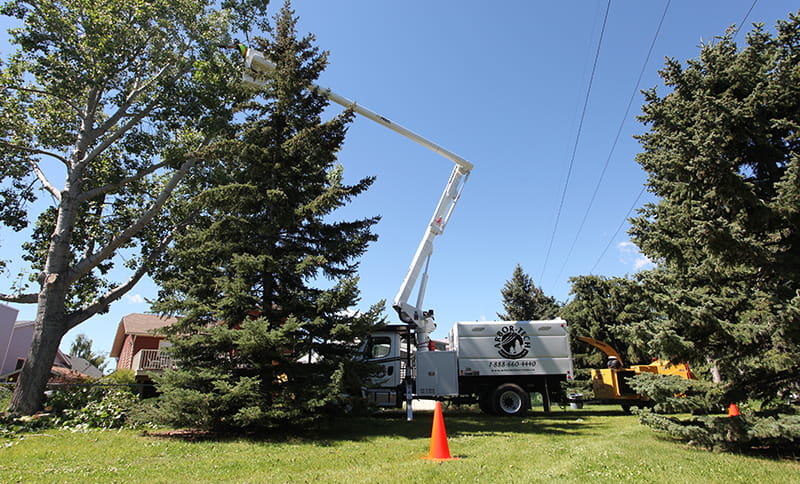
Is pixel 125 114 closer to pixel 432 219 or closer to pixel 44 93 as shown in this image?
pixel 44 93

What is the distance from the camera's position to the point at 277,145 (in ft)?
34.7

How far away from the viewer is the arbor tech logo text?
44.5 ft

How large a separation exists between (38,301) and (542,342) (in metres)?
15.3

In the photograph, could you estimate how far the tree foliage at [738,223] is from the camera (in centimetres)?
556

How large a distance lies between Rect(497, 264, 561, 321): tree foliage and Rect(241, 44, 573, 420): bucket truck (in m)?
20.6

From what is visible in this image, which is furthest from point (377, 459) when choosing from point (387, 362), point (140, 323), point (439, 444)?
point (140, 323)

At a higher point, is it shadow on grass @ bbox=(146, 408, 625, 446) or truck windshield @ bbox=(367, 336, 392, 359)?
truck windshield @ bbox=(367, 336, 392, 359)

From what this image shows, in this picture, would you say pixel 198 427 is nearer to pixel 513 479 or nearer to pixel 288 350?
pixel 288 350

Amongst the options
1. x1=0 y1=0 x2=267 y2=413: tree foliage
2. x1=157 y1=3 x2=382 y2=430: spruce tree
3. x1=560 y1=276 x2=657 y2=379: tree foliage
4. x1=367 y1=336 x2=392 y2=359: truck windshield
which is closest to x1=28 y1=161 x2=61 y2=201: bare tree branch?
x1=0 y1=0 x2=267 y2=413: tree foliage

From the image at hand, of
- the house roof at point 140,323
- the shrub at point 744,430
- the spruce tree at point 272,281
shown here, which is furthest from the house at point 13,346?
the shrub at point 744,430

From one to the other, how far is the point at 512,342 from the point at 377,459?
28.0 feet

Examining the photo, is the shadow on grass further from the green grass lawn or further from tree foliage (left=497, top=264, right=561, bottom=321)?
tree foliage (left=497, top=264, right=561, bottom=321)

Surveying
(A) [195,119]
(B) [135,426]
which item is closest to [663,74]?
(A) [195,119]

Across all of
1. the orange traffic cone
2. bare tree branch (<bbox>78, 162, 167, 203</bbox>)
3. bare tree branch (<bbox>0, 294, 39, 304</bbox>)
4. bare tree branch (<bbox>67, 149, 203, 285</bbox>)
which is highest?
bare tree branch (<bbox>78, 162, 167, 203</bbox>)
